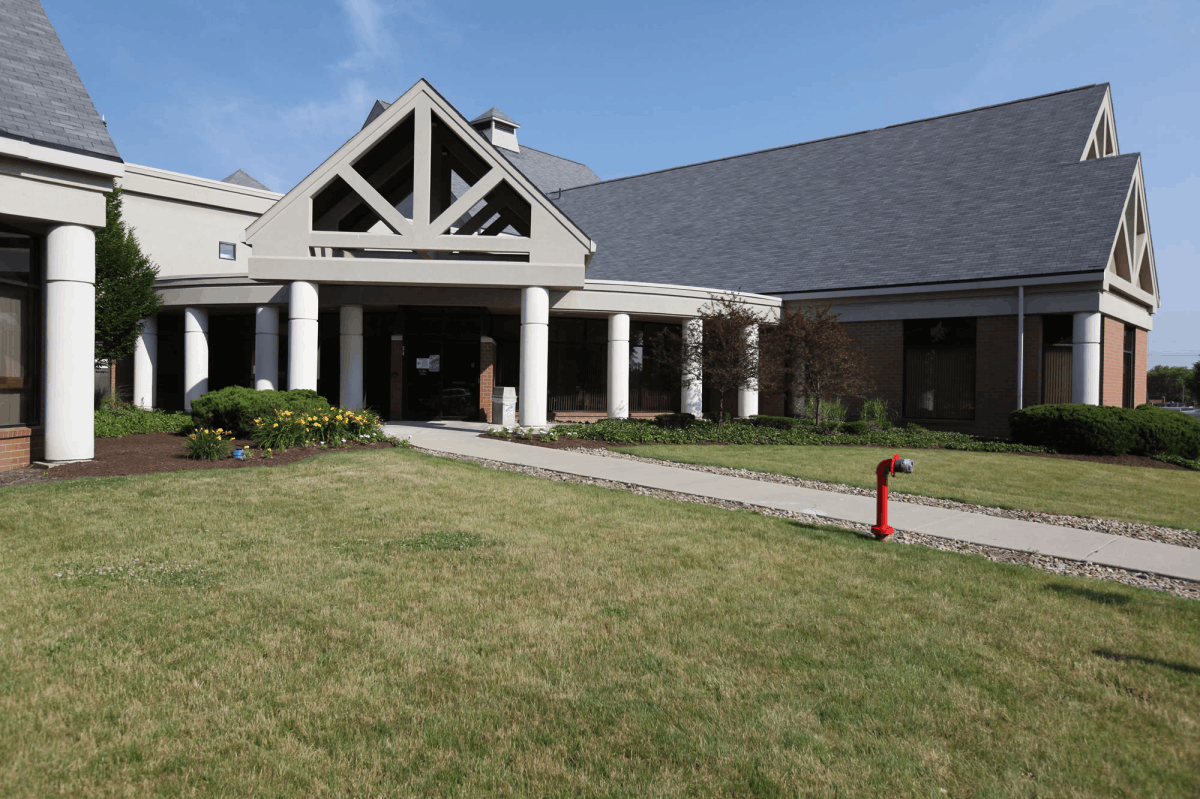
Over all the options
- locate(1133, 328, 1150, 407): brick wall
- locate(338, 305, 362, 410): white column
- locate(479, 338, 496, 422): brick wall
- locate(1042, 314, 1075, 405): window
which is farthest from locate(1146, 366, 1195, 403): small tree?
locate(338, 305, 362, 410): white column

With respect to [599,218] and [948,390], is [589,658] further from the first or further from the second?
[599,218]

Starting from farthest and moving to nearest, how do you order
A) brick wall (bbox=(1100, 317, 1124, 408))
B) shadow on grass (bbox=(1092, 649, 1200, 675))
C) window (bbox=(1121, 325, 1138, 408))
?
window (bbox=(1121, 325, 1138, 408)) < brick wall (bbox=(1100, 317, 1124, 408)) < shadow on grass (bbox=(1092, 649, 1200, 675))

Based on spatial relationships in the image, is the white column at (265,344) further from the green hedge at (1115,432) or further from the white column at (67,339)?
the green hedge at (1115,432)

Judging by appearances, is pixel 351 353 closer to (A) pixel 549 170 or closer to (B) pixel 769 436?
(B) pixel 769 436

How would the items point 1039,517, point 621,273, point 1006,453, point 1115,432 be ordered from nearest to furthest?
point 1039,517, point 1115,432, point 1006,453, point 621,273

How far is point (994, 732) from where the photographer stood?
348cm

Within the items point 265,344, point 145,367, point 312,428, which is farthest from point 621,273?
point 312,428

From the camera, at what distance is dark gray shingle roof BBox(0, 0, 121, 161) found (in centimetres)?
1027

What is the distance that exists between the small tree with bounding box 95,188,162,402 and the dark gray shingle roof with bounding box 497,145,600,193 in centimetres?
2128

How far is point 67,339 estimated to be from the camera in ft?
35.2

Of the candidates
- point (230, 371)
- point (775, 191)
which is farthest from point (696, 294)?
point (230, 371)

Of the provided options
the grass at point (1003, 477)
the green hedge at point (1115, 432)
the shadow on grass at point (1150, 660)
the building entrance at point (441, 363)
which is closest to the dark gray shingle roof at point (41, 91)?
the building entrance at point (441, 363)

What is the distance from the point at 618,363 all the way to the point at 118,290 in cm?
1343

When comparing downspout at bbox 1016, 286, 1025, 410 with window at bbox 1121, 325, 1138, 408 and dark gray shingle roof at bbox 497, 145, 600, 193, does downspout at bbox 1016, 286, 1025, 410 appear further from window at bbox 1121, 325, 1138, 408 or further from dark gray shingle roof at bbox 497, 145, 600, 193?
dark gray shingle roof at bbox 497, 145, 600, 193
